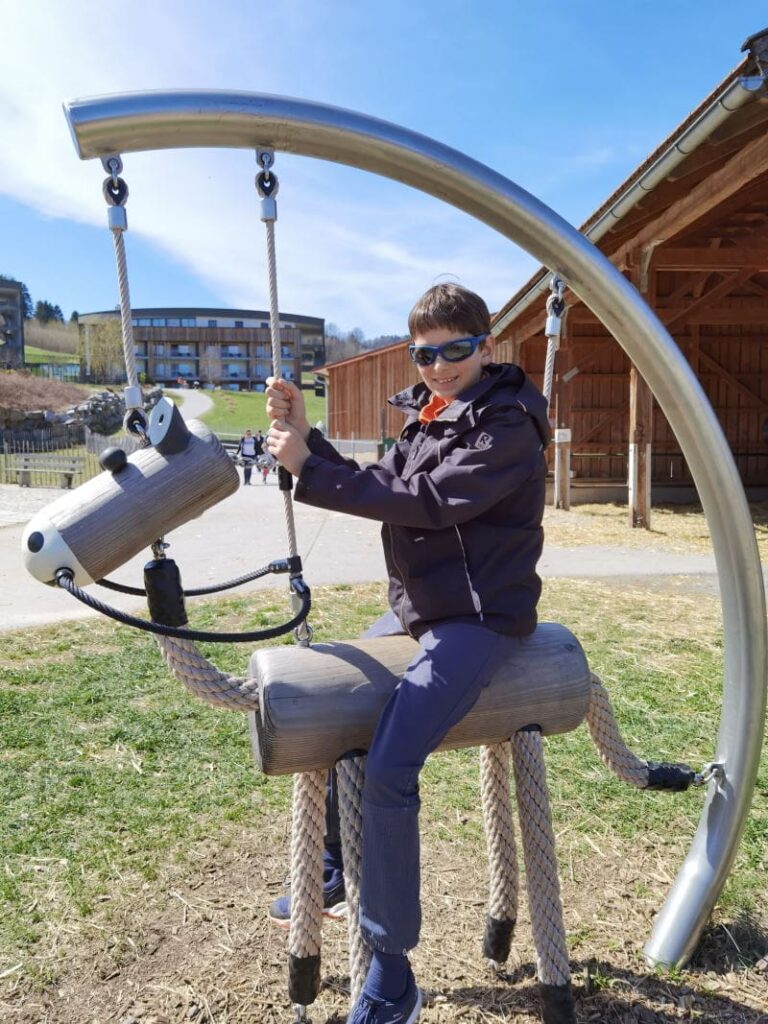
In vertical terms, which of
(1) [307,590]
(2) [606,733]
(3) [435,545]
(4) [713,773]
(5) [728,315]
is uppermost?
(5) [728,315]

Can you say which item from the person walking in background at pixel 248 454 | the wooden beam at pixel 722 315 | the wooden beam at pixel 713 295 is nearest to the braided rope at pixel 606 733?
the wooden beam at pixel 713 295

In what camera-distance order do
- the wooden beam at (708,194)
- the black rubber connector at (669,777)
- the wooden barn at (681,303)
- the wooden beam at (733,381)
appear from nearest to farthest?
the black rubber connector at (669,777)
the wooden barn at (681,303)
the wooden beam at (708,194)
the wooden beam at (733,381)

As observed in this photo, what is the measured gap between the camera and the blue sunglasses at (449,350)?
5.87ft

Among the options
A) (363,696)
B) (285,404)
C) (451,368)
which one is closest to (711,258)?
(451,368)

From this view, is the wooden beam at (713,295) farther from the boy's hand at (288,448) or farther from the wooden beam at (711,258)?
the boy's hand at (288,448)

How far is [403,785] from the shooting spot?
1.60 metres

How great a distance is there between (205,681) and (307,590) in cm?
30

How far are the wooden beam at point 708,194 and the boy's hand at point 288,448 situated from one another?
18.4 feet

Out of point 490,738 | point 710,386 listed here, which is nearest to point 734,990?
point 490,738

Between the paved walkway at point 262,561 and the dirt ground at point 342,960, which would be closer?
the dirt ground at point 342,960

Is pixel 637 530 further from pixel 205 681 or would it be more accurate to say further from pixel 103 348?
pixel 103 348

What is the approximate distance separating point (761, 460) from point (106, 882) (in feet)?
48.3

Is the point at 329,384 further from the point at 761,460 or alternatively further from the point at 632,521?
the point at 632,521

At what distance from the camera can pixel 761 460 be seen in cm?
1468
